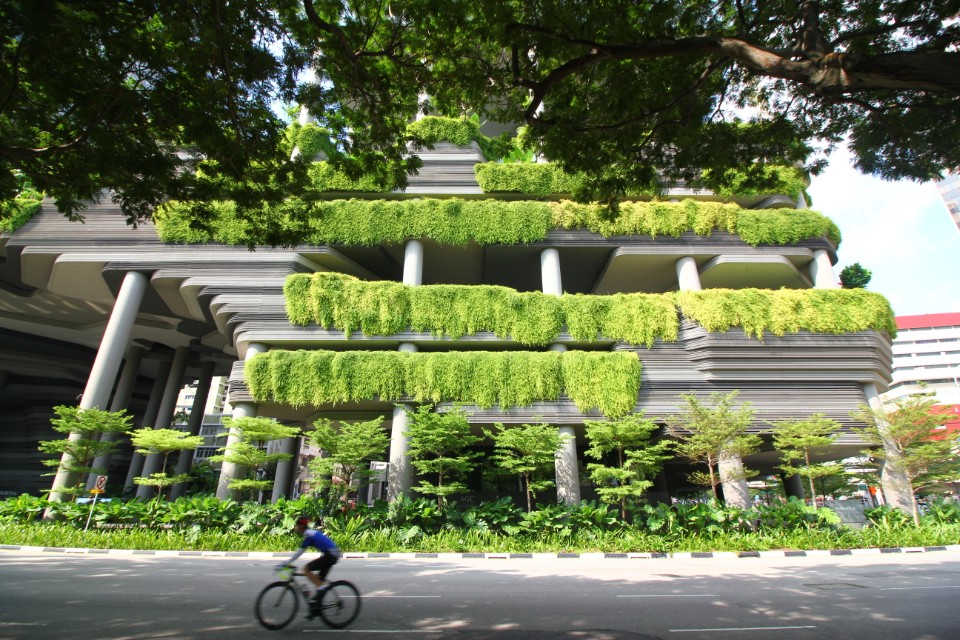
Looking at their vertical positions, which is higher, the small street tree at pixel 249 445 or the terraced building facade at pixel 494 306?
the terraced building facade at pixel 494 306

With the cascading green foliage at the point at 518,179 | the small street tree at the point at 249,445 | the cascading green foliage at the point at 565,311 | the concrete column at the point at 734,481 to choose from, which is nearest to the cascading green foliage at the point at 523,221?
the cascading green foliage at the point at 518,179

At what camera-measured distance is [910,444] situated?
52.3 ft

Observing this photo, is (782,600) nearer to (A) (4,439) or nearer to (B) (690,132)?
(B) (690,132)

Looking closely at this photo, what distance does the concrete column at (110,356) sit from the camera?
16.3m

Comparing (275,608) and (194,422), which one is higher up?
(194,422)

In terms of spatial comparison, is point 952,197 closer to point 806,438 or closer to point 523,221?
point 806,438

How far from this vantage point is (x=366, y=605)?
6.29m

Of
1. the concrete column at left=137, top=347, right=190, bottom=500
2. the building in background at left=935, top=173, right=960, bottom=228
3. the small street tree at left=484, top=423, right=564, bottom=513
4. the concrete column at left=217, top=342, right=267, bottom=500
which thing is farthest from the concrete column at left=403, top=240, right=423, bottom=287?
the building in background at left=935, top=173, right=960, bottom=228

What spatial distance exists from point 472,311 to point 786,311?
1191 centimetres

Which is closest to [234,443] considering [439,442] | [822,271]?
[439,442]

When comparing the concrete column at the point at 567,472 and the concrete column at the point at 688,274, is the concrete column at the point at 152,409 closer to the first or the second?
the concrete column at the point at 567,472

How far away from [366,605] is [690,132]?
840 cm

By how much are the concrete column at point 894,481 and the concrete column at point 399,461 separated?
1655cm

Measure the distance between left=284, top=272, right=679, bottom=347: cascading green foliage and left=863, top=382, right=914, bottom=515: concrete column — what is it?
26.5 feet
